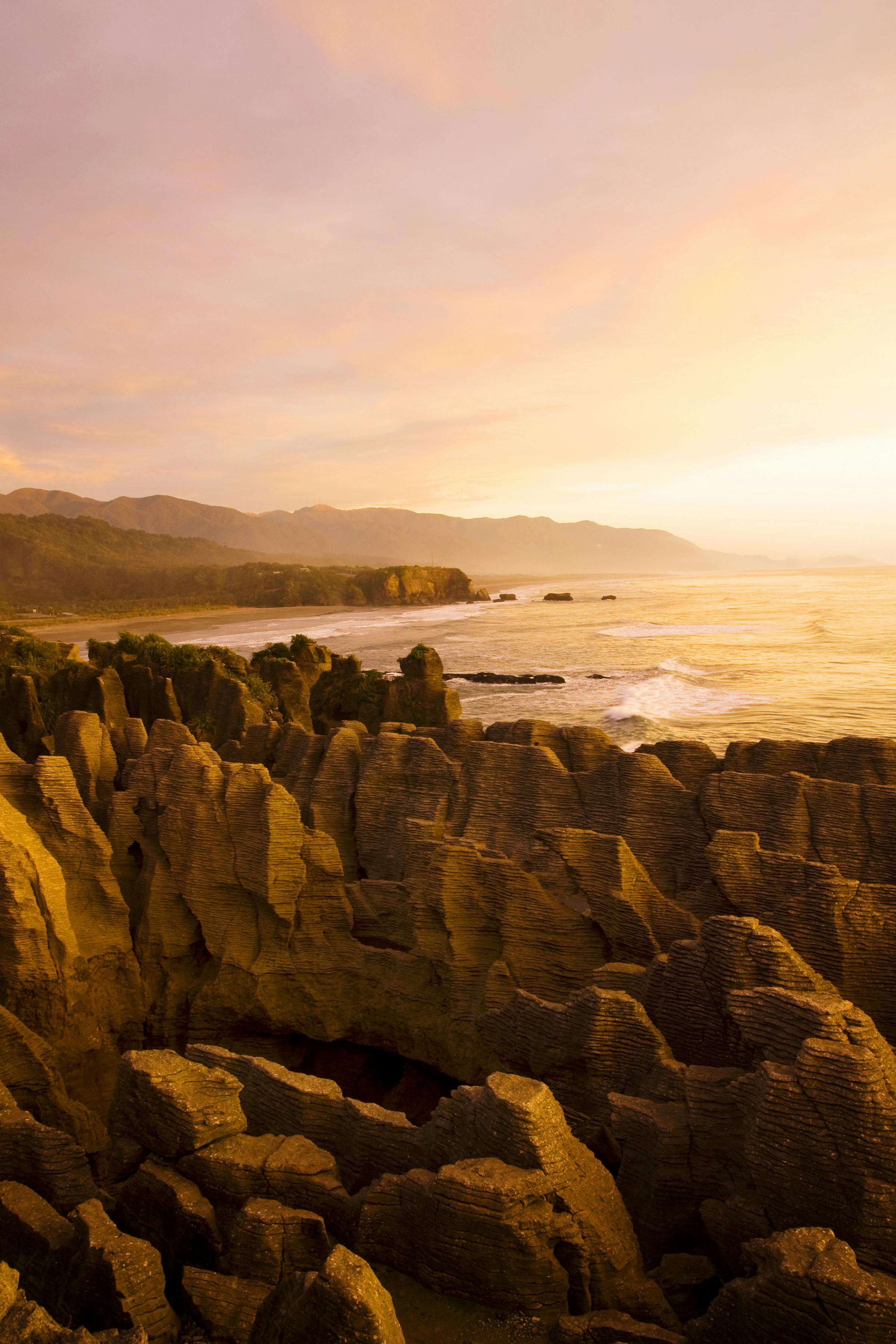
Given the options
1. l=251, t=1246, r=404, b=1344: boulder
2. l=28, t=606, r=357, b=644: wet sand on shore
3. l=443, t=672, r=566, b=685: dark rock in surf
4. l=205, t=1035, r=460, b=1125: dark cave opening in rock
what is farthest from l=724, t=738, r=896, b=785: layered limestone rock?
l=28, t=606, r=357, b=644: wet sand on shore

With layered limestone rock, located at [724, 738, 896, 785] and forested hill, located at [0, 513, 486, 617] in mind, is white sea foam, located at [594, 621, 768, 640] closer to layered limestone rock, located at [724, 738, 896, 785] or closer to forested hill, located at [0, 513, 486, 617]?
layered limestone rock, located at [724, 738, 896, 785]

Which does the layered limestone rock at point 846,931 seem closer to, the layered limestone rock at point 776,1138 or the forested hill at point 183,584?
the layered limestone rock at point 776,1138

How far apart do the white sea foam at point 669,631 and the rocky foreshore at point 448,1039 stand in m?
69.2

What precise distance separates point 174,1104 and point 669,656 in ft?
198

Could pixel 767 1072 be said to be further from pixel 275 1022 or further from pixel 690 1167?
pixel 275 1022

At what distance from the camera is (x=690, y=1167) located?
5531mm

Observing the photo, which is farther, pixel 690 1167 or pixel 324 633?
pixel 324 633

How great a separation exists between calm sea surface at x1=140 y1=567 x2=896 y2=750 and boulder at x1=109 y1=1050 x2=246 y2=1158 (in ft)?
90.8

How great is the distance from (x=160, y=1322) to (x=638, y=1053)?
154 inches

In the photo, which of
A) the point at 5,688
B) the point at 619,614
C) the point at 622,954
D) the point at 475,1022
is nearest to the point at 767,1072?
the point at 622,954

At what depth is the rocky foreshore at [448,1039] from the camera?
4785 millimetres

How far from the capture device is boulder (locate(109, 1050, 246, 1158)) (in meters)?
5.62

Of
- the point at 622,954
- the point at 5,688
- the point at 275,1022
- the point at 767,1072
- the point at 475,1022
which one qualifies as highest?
the point at 5,688

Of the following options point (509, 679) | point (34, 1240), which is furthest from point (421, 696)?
point (509, 679)
